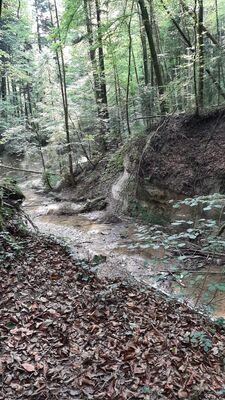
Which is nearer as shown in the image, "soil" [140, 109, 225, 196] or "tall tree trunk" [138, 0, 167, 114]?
"soil" [140, 109, 225, 196]

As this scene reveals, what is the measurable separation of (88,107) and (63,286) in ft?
44.2

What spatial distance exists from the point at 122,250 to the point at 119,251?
0.10 meters

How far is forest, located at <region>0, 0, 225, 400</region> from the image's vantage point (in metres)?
3.07

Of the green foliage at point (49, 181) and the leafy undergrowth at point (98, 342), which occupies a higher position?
the green foliage at point (49, 181)

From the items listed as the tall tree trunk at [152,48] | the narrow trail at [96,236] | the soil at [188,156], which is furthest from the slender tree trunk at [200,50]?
the narrow trail at [96,236]

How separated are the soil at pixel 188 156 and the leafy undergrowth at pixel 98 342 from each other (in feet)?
14.3

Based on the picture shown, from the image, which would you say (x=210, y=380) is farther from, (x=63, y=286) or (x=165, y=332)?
(x=63, y=286)

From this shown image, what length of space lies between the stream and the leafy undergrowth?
1.67 ft

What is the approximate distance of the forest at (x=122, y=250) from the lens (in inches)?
121

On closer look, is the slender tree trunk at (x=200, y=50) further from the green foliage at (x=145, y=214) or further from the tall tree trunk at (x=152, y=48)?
the green foliage at (x=145, y=214)

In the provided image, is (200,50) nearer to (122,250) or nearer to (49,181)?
(122,250)

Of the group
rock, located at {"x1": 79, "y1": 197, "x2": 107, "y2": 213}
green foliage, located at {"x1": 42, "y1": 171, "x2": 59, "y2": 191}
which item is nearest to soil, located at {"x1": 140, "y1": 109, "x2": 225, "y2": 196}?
rock, located at {"x1": 79, "y1": 197, "x2": 107, "y2": 213}

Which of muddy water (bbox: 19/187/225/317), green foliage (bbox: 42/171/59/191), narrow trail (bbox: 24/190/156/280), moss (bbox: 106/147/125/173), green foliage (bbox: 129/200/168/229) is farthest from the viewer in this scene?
green foliage (bbox: 42/171/59/191)

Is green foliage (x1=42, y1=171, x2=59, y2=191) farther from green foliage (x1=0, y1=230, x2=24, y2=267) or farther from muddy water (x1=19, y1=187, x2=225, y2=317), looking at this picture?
green foliage (x1=0, y1=230, x2=24, y2=267)
